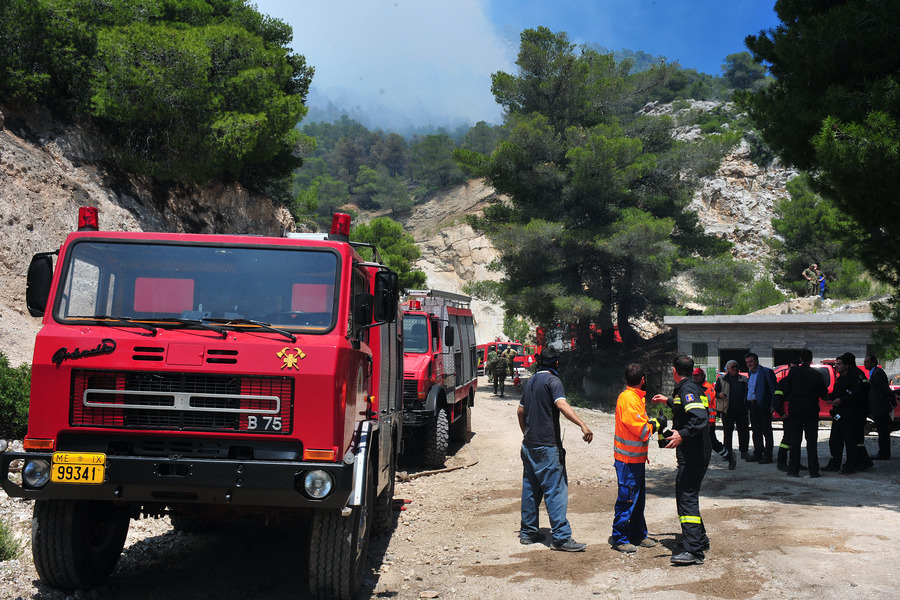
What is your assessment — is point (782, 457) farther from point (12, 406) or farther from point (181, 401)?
point (12, 406)

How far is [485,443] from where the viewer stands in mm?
15523

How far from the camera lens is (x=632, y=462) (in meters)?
6.43

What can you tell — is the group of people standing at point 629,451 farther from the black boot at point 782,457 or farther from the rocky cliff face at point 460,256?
the rocky cliff face at point 460,256

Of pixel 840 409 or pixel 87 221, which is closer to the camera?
pixel 87 221

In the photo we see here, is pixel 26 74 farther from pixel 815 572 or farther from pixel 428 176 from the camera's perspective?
pixel 428 176

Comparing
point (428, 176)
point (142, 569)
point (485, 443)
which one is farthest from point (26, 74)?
point (428, 176)

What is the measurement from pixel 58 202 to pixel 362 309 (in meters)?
14.5

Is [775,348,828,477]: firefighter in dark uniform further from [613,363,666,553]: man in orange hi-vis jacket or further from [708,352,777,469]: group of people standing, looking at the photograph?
[613,363,666,553]: man in orange hi-vis jacket

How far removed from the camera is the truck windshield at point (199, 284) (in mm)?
5023

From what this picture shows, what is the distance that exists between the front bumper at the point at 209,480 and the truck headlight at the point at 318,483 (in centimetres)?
3

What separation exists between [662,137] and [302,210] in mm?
17726

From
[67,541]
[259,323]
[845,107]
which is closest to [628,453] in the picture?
[259,323]

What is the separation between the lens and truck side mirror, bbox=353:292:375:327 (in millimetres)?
5312

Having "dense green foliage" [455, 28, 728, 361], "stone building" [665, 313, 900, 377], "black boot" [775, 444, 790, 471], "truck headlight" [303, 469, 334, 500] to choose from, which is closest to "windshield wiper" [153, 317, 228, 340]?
"truck headlight" [303, 469, 334, 500]
